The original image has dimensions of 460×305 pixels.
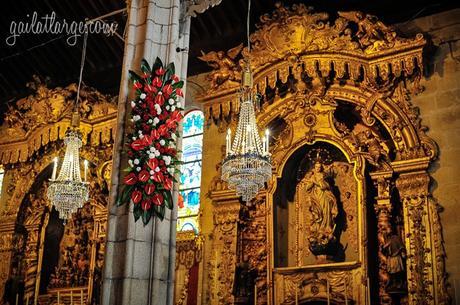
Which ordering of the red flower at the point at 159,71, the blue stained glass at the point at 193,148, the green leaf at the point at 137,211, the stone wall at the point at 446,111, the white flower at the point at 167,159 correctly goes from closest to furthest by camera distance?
1. the green leaf at the point at 137,211
2. the white flower at the point at 167,159
3. the red flower at the point at 159,71
4. the stone wall at the point at 446,111
5. the blue stained glass at the point at 193,148

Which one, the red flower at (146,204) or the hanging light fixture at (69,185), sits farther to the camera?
the hanging light fixture at (69,185)

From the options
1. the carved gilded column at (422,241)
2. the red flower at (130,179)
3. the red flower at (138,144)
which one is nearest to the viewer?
the red flower at (130,179)

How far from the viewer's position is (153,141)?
7105 mm

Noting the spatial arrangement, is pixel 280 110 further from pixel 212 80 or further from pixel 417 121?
pixel 417 121

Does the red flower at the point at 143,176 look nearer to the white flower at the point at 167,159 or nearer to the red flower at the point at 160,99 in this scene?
the white flower at the point at 167,159

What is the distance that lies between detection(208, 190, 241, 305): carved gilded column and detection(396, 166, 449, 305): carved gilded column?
3040mm

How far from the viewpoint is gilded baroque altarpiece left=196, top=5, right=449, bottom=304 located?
10.0m

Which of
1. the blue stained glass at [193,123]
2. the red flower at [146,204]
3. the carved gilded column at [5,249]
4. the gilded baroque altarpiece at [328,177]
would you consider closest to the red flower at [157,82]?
the red flower at [146,204]

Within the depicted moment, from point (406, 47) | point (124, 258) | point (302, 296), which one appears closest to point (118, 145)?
point (124, 258)

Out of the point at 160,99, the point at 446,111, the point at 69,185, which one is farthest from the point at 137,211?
the point at 446,111

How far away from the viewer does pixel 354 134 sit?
36.2ft

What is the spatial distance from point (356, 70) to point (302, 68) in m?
0.98

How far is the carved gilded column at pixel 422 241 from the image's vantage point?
9.40m

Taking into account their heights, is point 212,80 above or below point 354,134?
above
